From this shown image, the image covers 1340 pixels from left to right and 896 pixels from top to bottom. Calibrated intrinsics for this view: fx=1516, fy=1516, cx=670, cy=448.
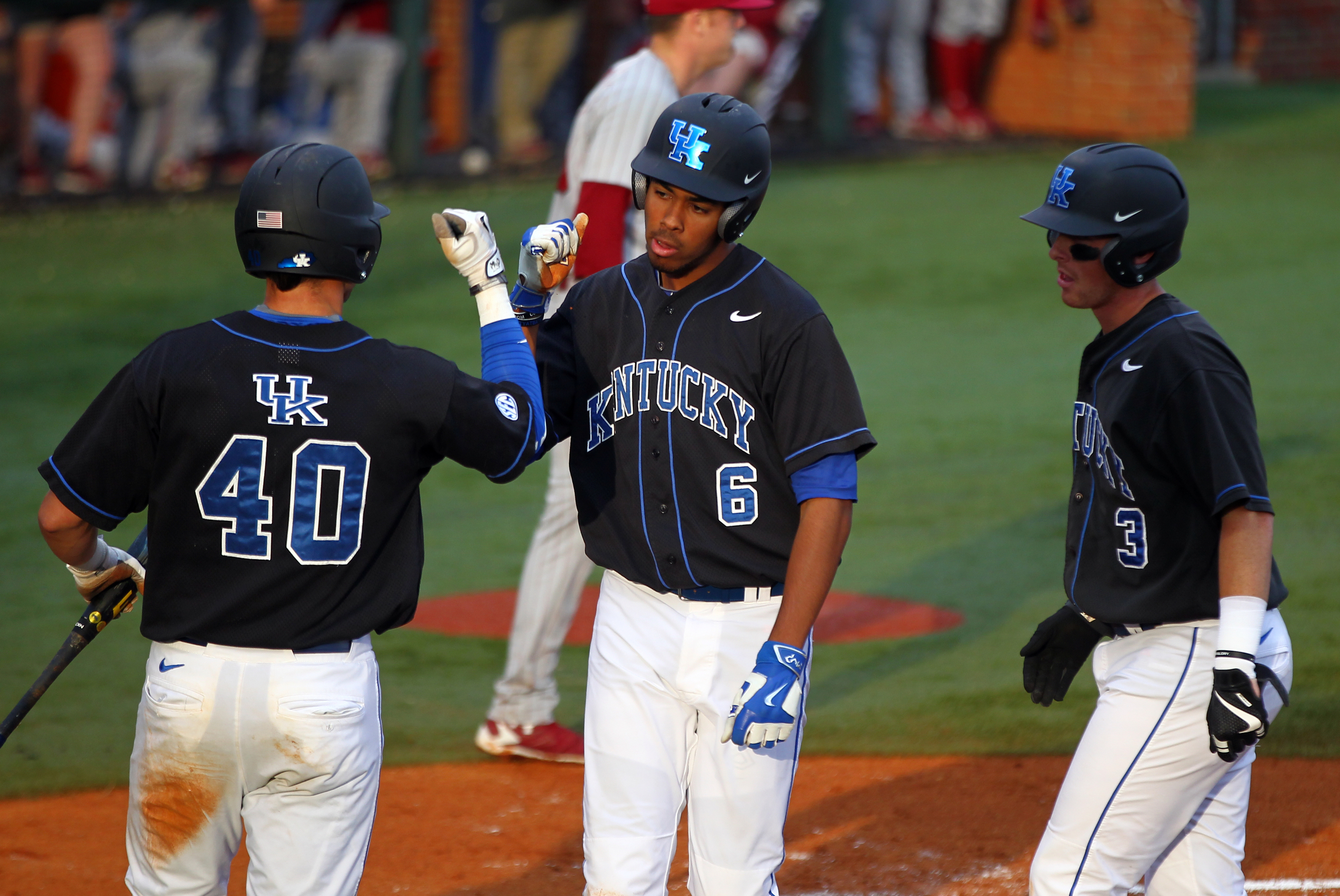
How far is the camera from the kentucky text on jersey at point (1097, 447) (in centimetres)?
291

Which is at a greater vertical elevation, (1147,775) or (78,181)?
(78,181)

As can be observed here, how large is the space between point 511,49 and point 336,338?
38.3ft

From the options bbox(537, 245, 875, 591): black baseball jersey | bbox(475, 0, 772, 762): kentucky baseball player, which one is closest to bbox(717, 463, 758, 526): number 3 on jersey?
bbox(537, 245, 875, 591): black baseball jersey

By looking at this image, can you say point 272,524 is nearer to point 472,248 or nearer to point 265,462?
point 265,462

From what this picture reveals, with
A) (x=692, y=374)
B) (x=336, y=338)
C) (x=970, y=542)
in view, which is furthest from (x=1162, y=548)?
(x=970, y=542)

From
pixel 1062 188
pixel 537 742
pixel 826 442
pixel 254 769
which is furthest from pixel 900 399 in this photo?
pixel 254 769

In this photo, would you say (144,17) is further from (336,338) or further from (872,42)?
(336,338)

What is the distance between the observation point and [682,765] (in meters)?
2.94

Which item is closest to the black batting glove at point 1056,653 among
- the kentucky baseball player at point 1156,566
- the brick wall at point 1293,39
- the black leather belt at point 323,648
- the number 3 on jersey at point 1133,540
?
the kentucky baseball player at point 1156,566

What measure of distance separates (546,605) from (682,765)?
149 centimetres

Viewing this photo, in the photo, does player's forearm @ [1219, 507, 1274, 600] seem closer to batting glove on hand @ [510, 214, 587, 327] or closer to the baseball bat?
batting glove on hand @ [510, 214, 587, 327]

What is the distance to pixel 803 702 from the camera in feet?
9.20

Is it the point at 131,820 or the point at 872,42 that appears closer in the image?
the point at 131,820

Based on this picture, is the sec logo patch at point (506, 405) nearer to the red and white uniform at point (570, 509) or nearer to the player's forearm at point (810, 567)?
the player's forearm at point (810, 567)
